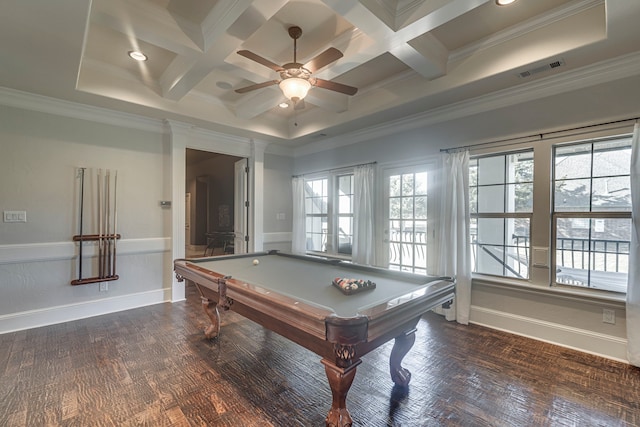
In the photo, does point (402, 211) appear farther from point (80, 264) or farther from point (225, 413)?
point (80, 264)

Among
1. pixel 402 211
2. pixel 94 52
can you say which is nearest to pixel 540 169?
pixel 402 211

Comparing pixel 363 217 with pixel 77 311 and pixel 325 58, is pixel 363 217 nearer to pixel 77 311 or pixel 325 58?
pixel 325 58

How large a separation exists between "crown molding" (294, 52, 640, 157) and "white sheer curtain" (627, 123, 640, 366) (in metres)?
0.54

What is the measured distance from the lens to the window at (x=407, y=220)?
154 inches

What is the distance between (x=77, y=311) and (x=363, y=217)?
12.9ft

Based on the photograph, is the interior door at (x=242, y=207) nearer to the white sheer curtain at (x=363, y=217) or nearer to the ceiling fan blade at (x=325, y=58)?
the white sheer curtain at (x=363, y=217)

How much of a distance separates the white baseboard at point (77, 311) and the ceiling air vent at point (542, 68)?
5.06 metres

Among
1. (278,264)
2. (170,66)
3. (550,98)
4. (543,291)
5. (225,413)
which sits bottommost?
(225,413)

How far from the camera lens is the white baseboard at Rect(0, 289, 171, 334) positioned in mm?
3160

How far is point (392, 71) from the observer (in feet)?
10.7

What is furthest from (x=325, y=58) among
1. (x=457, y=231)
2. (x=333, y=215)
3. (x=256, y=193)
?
(x=256, y=193)

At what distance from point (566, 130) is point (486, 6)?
1.46m

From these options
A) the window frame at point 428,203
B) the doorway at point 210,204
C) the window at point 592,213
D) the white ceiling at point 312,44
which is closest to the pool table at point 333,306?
the window frame at point 428,203

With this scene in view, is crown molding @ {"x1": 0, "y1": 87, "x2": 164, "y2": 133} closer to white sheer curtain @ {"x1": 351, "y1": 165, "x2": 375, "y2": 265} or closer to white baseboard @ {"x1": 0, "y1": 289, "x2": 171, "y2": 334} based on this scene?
white baseboard @ {"x1": 0, "y1": 289, "x2": 171, "y2": 334}
